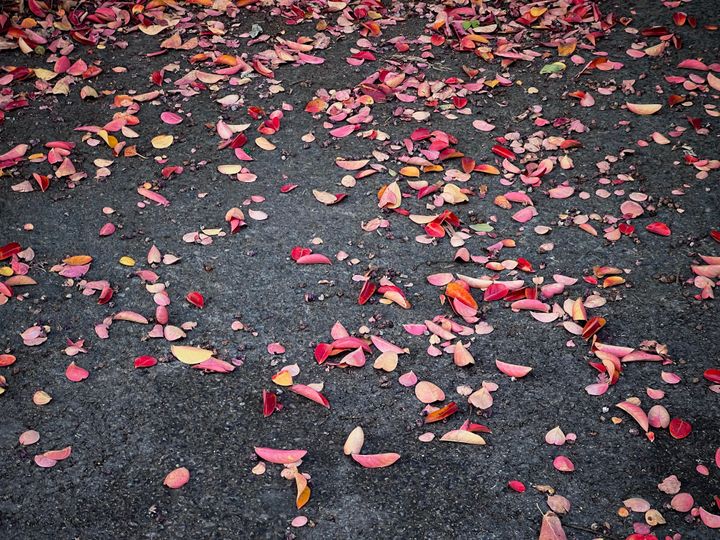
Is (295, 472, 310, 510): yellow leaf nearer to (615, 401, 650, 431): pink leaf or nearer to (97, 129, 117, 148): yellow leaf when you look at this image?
(615, 401, 650, 431): pink leaf

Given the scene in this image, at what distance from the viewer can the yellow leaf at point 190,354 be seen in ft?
9.07

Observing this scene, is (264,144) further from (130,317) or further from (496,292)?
(496,292)

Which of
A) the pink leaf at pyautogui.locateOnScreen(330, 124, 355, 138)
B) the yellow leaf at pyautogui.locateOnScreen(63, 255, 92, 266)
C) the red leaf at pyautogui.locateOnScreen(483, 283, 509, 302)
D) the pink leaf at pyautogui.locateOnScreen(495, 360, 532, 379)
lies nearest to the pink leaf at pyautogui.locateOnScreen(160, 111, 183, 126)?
the pink leaf at pyautogui.locateOnScreen(330, 124, 355, 138)

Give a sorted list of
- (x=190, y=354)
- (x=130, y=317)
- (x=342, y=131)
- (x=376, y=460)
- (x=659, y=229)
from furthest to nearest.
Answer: (x=342, y=131), (x=659, y=229), (x=130, y=317), (x=190, y=354), (x=376, y=460)

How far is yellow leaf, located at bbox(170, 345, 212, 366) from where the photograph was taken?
277cm

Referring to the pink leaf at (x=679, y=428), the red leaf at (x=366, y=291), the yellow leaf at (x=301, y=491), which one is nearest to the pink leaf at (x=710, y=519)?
the pink leaf at (x=679, y=428)

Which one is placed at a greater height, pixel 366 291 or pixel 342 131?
pixel 342 131

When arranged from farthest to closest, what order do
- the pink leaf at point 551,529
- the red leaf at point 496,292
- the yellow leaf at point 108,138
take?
the yellow leaf at point 108,138 < the red leaf at point 496,292 < the pink leaf at point 551,529

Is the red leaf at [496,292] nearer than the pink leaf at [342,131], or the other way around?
the red leaf at [496,292]

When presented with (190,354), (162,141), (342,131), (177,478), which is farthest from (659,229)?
(162,141)

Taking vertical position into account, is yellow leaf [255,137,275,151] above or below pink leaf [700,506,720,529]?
above

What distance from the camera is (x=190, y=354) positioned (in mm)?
2785

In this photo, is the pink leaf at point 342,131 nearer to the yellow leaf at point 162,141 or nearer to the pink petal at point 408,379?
the yellow leaf at point 162,141

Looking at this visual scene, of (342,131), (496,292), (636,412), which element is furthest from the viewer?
(342,131)
